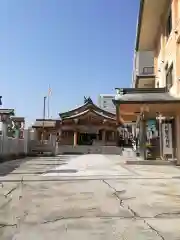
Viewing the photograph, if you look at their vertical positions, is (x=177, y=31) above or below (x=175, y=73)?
above

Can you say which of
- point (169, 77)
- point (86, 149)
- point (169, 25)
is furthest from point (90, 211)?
point (86, 149)

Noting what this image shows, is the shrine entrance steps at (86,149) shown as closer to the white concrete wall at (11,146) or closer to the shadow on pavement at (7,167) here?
the white concrete wall at (11,146)

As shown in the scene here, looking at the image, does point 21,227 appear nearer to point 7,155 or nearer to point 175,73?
point 175,73

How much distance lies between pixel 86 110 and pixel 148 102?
31.5m

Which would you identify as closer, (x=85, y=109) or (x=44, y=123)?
(x=85, y=109)

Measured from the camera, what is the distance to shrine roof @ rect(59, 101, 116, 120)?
46688mm

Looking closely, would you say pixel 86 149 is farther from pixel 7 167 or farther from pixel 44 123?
pixel 7 167

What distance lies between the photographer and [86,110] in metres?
46.9

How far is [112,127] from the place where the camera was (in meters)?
47.4

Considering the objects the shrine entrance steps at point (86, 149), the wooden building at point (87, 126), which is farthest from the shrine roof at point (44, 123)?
the shrine entrance steps at point (86, 149)

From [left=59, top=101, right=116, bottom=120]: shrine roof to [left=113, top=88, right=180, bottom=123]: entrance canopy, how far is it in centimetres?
2896

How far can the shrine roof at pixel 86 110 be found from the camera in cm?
4669

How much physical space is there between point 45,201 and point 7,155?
14.8 meters

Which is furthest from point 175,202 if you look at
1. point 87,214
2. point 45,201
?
point 45,201
